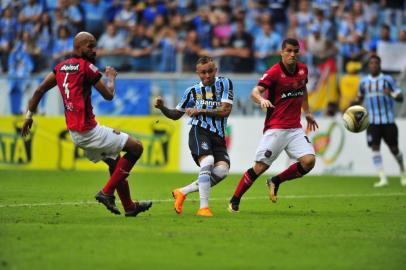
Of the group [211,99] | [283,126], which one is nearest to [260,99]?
[211,99]

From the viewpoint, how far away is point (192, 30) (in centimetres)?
2261

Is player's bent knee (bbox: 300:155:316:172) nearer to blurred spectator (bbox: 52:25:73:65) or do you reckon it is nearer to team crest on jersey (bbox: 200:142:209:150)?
team crest on jersey (bbox: 200:142:209:150)

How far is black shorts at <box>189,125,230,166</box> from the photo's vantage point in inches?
455

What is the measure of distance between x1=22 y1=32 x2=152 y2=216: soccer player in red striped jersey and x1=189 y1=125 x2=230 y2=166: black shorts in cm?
102

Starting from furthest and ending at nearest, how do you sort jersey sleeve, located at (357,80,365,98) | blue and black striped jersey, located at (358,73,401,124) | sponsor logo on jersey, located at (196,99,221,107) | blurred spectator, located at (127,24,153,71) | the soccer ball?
blurred spectator, located at (127,24,153,71) → blue and black striped jersey, located at (358,73,401,124) → jersey sleeve, located at (357,80,365,98) → the soccer ball → sponsor logo on jersey, located at (196,99,221,107)

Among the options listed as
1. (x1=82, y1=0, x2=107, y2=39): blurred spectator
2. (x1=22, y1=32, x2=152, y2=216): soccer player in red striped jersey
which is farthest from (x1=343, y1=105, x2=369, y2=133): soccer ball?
(x1=82, y1=0, x2=107, y2=39): blurred spectator

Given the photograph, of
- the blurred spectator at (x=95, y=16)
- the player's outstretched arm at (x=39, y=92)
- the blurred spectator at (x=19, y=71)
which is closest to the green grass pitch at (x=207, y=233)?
the player's outstretched arm at (x=39, y=92)

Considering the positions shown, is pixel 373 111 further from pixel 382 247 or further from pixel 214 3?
pixel 382 247

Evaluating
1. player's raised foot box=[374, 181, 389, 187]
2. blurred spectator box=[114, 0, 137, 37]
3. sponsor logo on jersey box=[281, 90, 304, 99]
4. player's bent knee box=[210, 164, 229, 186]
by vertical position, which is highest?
blurred spectator box=[114, 0, 137, 37]

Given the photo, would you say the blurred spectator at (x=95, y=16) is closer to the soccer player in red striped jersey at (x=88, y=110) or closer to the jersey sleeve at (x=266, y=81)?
the jersey sleeve at (x=266, y=81)

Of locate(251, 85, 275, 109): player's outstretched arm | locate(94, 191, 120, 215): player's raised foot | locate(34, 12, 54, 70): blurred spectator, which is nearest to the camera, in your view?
locate(94, 191, 120, 215): player's raised foot

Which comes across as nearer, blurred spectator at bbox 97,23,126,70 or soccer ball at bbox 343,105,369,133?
soccer ball at bbox 343,105,369,133

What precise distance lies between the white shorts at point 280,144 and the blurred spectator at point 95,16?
38.8ft

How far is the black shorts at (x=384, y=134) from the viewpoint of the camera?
60.1 feet
